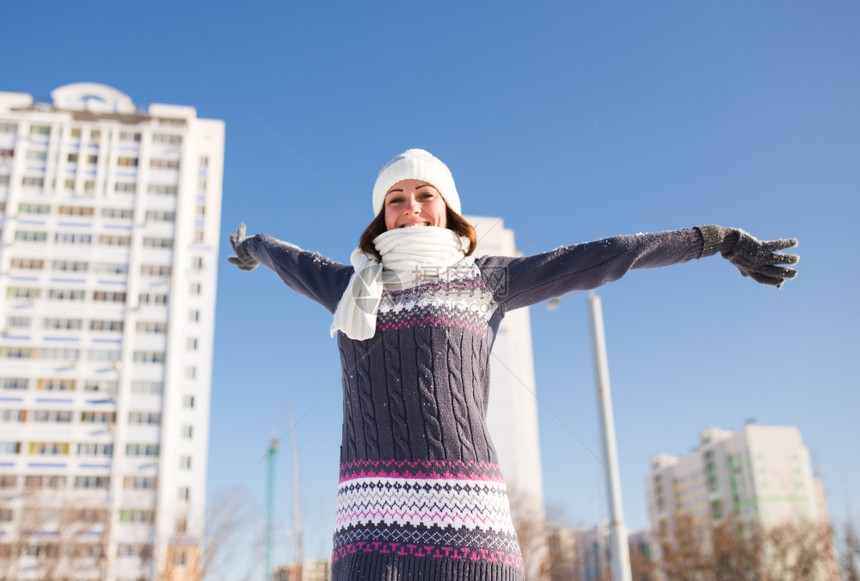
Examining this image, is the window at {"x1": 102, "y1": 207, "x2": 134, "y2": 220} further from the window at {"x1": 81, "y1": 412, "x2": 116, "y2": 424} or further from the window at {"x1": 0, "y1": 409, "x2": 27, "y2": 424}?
the window at {"x1": 0, "y1": 409, "x2": 27, "y2": 424}

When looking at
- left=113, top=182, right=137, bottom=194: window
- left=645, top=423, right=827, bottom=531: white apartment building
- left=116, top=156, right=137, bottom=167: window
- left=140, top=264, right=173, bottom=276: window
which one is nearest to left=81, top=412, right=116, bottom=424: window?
left=140, top=264, right=173, bottom=276: window

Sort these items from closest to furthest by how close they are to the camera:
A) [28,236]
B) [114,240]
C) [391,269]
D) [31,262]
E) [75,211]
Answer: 1. [391,269]
2. [31,262]
3. [28,236]
4. [75,211]
5. [114,240]

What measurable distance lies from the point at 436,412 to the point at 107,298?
178 feet

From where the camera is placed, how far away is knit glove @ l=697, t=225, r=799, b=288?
2176 mm

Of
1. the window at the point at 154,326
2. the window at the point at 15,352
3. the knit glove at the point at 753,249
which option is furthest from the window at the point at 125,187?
the knit glove at the point at 753,249

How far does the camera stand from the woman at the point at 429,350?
5.90 feet

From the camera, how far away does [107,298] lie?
2028 inches

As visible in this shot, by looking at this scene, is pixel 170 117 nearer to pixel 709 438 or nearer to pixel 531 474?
pixel 531 474

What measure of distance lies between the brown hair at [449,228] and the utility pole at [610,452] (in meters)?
6.30

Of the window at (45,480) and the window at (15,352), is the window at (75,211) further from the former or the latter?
the window at (45,480)

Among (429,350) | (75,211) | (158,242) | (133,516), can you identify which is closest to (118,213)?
(75,211)

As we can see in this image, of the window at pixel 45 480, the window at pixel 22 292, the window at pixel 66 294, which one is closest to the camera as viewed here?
the window at pixel 45 480

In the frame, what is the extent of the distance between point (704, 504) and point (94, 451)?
183ft

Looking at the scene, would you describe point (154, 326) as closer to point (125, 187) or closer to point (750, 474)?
point (125, 187)
